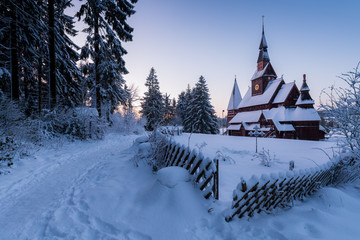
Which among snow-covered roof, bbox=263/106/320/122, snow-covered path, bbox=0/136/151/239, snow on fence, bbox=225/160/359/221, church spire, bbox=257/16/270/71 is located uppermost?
church spire, bbox=257/16/270/71

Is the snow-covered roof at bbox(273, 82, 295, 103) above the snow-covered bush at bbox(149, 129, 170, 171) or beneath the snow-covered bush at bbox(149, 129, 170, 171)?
above

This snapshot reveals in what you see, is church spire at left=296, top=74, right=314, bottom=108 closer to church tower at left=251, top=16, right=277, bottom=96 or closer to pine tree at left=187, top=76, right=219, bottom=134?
church tower at left=251, top=16, right=277, bottom=96

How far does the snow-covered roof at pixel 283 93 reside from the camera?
24.8 m

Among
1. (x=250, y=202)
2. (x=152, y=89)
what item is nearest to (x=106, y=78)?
(x=250, y=202)

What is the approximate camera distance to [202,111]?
100 feet

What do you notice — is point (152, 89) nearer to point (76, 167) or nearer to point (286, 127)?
point (286, 127)

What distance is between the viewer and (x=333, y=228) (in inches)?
87.5

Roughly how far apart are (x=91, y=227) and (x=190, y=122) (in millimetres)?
30096

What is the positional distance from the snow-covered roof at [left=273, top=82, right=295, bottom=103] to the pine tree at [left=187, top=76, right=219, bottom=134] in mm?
11819

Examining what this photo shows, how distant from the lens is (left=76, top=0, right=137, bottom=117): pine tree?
516 inches

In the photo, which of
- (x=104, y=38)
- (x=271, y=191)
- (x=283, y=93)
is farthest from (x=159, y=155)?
(x=283, y=93)

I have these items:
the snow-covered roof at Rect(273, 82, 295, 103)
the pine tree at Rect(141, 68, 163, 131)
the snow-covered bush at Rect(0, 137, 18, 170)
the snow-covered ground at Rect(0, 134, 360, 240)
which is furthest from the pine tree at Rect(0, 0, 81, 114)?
the snow-covered roof at Rect(273, 82, 295, 103)

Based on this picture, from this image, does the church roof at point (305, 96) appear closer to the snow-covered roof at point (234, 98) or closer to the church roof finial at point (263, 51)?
the church roof finial at point (263, 51)

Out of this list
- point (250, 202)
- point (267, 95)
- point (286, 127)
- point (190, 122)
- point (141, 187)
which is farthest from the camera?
point (190, 122)
